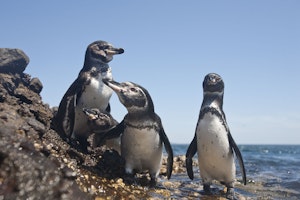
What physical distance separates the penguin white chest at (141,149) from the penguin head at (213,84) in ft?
3.96

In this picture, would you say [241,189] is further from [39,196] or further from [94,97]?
[39,196]

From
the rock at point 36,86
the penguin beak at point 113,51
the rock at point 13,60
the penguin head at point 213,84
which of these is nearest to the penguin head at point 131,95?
the penguin head at point 213,84

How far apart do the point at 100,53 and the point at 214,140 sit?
3.02 meters

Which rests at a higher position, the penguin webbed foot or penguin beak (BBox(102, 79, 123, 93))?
penguin beak (BBox(102, 79, 123, 93))

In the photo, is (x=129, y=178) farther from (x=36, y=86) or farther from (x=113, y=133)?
(x=36, y=86)

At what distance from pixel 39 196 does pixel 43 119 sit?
388cm

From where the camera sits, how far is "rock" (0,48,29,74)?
43.3ft

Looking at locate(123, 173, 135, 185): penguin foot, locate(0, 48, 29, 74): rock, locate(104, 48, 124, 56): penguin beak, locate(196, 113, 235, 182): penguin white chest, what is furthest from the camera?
locate(0, 48, 29, 74): rock

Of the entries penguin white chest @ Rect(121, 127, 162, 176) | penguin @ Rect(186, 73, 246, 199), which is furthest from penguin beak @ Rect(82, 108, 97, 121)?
penguin @ Rect(186, 73, 246, 199)

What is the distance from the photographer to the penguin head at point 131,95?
5707 millimetres

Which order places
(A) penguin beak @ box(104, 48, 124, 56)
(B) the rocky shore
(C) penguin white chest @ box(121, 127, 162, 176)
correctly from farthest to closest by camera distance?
(A) penguin beak @ box(104, 48, 124, 56), (C) penguin white chest @ box(121, 127, 162, 176), (B) the rocky shore

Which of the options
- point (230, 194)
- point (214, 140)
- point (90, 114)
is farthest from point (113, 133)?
point (230, 194)

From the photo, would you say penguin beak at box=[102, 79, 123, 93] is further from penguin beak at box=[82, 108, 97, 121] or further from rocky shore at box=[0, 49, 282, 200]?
rocky shore at box=[0, 49, 282, 200]

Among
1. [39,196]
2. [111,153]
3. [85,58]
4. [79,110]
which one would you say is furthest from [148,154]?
[39,196]
